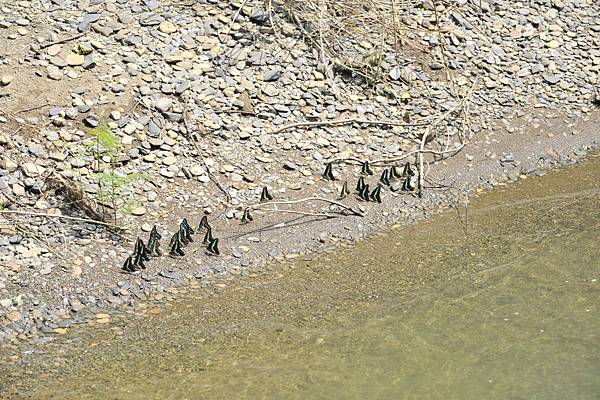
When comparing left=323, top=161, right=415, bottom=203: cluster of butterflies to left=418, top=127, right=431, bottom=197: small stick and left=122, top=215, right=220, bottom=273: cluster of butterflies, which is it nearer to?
left=418, top=127, right=431, bottom=197: small stick

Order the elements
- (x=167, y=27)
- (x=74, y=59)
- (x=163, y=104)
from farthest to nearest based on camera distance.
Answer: (x=167, y=27), (x=74, y=59), (x=163, y=104)

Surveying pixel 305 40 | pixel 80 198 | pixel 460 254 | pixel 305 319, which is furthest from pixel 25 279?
pixel 305 40

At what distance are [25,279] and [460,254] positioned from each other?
2884 mm

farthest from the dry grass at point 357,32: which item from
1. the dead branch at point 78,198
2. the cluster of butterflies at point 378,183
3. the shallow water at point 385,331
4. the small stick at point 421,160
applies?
the dead branch at point 78,198

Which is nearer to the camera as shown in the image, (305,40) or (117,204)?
(117,204)

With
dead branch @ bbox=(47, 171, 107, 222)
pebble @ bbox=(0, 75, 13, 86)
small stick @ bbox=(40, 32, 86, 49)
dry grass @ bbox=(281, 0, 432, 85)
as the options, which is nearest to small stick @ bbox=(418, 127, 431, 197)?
dry grass @ bbox=(281, 0, 432, 85)

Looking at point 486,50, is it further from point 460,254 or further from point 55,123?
point 55,123

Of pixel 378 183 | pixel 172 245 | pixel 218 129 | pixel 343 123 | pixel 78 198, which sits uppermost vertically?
pixel 343 123

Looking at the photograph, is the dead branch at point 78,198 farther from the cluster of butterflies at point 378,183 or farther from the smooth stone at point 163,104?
the cluster of butterflies at point 378,183

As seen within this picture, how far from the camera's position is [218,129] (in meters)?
7.09

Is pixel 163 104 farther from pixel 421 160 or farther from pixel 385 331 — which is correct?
pixel 385 331

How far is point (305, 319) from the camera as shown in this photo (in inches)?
222

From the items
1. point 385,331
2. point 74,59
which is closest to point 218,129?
point 74,59

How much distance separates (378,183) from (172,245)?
69.5 inches
